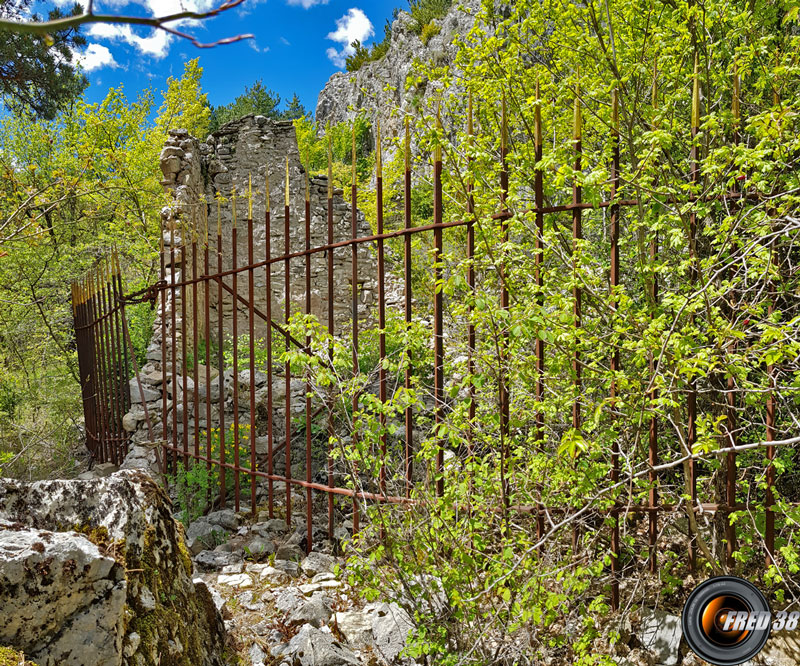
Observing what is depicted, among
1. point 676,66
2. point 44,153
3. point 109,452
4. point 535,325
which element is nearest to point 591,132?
point 676,66

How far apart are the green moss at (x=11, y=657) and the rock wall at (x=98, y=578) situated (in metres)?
0.04

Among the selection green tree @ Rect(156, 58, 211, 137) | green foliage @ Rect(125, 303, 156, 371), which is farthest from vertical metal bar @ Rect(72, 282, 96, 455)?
green tree @ Rect(156, 58, 211, 137)

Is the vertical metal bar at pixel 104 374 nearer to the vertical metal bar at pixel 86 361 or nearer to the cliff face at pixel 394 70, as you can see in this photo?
the vertical metal bar at pixel 86 361

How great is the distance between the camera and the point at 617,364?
2594mm

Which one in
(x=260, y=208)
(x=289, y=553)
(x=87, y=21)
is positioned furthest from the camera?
(x=260, y=208)

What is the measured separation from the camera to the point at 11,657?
4.58 feet

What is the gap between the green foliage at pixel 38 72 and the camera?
25.1ft

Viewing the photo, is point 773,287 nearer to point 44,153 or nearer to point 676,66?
point 676,66

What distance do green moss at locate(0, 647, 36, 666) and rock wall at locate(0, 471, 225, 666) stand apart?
40 millimetres

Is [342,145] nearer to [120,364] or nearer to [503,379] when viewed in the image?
[120,364]

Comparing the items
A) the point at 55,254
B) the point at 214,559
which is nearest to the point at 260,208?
the point at 55,254

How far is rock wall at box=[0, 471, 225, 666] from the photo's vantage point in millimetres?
1486

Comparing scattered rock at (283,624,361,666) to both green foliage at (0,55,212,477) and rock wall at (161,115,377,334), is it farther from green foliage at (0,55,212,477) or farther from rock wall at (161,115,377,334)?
rock wall at (161,115,377,334)

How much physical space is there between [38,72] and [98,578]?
29.8 ft
